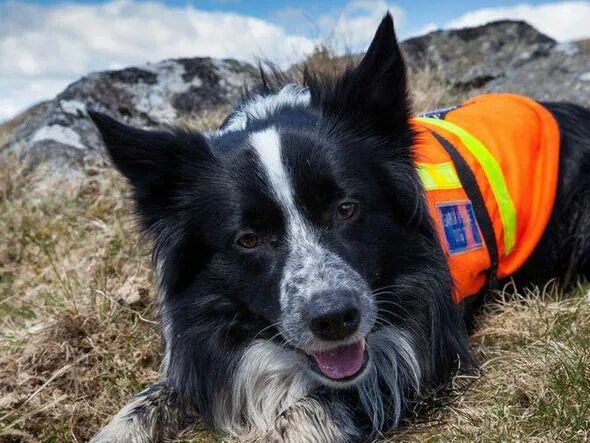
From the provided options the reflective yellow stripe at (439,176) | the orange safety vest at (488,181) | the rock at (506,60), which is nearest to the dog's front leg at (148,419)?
the orange safety vest at (488,181)

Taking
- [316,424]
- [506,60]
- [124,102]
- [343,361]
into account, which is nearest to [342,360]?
[343,361]

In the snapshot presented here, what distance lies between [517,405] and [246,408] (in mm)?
1167

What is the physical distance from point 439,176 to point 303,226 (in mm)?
1077

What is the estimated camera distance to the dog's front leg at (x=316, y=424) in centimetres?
286

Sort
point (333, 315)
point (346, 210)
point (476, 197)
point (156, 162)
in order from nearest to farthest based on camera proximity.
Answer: point (333, 315) < point (346, 210) < point (156, 162) < point (476, 197)

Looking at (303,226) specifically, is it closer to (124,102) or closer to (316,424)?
(316,424)

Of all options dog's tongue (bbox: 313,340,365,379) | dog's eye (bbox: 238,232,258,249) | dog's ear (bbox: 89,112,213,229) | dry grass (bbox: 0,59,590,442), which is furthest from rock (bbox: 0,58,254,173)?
dog's tongue (bbox: 313,340,365,379)

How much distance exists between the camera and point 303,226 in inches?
111

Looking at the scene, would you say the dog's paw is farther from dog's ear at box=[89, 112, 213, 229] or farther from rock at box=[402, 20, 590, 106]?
rock at box=[402, 20, 590, 106]

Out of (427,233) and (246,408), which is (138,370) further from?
(427,233)

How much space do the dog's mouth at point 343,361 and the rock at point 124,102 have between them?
191 inches

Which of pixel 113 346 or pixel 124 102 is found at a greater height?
Answer: pixel 124 102

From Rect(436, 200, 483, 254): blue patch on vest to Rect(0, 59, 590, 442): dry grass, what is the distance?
0.49 m

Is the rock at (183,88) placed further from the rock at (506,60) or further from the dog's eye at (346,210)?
the dog's eye at (346,210)
